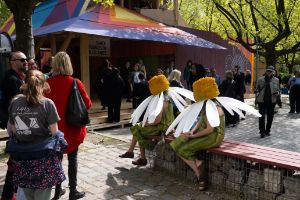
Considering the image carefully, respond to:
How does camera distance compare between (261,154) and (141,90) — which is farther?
(141,90)

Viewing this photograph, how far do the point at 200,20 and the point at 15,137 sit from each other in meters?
29.9

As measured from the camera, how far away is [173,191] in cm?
508

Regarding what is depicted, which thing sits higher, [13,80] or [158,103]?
[13,80]

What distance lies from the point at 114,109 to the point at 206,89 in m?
5.70

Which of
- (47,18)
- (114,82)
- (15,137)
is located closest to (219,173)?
(15,137)

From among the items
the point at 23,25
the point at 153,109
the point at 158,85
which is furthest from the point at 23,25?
the point at 153,109

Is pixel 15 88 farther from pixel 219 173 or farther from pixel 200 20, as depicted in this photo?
pixel 200 20

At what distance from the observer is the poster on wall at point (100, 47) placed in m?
16.0

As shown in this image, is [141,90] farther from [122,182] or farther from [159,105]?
[122,182]

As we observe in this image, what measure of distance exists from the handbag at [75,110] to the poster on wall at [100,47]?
11701 mm

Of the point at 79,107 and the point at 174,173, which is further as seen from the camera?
the point at 174,173

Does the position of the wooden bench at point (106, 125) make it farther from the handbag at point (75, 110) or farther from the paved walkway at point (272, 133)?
the handbag at point (75, 110)

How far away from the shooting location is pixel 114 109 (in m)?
10.5

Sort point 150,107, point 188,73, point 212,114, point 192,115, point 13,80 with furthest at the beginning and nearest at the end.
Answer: point 188,73, point 150,107, point 192,115, point 212,114, point 13,80
